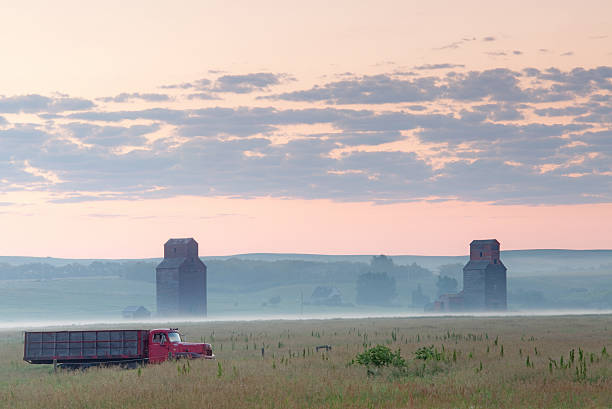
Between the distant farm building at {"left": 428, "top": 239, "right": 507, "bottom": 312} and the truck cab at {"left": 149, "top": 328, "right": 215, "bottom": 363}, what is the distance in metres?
117

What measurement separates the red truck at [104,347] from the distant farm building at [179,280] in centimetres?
10036

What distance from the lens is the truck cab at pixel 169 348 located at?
3825cm

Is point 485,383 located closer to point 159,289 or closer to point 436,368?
point 436,368

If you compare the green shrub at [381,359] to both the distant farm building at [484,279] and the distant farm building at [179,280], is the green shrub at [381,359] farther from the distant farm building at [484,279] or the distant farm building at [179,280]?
the distant farm building at [484,279]

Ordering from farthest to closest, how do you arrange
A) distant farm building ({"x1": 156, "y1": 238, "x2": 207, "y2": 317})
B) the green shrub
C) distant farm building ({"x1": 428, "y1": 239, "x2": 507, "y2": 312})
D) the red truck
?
distant farm building ({"x1": 428, "y1": 239, "x2": 507, "y2": 312}) < distant farm building ({"x1": 156, "y1": 238, "x2": 207, "y2": 317}) < the red truck < the green shrub

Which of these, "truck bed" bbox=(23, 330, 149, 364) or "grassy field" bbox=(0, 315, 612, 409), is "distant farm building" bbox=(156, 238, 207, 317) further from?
"grassy field" bbox=(0, 315, 612, 409)

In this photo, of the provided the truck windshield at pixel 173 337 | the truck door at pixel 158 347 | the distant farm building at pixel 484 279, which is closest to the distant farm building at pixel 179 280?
the distant farm building at pixel 484 279

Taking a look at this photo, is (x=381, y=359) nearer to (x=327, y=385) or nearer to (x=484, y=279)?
(x=327, y=385)

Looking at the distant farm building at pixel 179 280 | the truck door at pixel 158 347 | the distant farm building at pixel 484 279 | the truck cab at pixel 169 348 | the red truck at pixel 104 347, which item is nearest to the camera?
the truck cab at pixel 169 348

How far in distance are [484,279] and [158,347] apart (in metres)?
119

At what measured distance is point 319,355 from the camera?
4100 centimetres

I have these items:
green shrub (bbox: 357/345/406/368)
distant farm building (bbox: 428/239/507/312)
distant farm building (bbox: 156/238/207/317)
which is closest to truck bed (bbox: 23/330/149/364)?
green shrub (bbox: 357/345/406/368)

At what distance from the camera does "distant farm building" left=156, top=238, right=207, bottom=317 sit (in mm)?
140000

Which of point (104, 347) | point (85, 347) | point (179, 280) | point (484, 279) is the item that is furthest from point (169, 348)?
point (484, 279)
